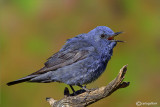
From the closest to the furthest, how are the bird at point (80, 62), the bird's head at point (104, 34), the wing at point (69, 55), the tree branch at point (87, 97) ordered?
the tree branch at point (87, 97), the bird at point (80, 62), the wing at point (69, 55), the bird's head at point (104, 34)

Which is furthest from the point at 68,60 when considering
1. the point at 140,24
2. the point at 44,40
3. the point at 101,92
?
the point at 140,24

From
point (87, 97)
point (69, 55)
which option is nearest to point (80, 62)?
point (69, 55)

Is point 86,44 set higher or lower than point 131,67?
higher

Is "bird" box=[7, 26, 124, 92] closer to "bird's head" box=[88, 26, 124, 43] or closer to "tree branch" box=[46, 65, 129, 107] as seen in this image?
"bird's head" box=[88, 26, 124, 43]

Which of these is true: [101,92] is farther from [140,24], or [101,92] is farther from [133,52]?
[140,24]

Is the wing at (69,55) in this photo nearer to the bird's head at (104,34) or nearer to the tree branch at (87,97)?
the bird's head at (104,34)

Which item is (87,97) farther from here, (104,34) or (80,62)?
(104,34)

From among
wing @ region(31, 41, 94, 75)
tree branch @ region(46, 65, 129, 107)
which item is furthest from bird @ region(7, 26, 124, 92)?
tree branch @ region(46, 65, 129, 107)

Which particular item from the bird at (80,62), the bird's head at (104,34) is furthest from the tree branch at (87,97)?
the bird's head at (104,34)

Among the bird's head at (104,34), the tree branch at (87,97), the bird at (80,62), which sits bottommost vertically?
the tree branch at (87,97)

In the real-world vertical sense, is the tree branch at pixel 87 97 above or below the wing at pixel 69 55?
below
